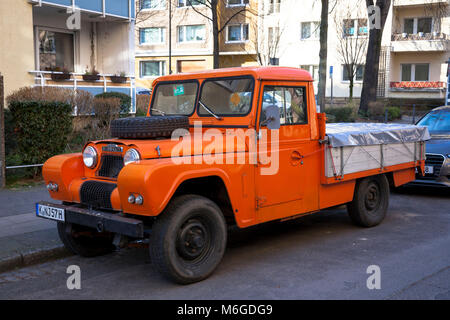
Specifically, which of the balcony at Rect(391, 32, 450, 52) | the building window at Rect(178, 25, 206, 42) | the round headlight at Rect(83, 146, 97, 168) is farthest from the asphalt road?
the building window at Rect(178, 25, 206, 42)

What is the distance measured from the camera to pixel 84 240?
6.05 m

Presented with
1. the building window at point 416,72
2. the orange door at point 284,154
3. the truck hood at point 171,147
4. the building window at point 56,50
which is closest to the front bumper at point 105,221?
the truck hood at point 171,147

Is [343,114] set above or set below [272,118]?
below

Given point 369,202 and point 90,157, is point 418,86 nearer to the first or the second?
point 369,202

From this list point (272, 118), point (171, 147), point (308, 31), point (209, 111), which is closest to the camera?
point (171, 147)

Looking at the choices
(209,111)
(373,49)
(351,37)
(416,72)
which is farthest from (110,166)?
(416,72)

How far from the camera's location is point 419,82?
35938 mm

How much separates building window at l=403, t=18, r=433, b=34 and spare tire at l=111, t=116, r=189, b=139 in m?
35.5

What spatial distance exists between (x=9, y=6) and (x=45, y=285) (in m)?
Result: 12.6

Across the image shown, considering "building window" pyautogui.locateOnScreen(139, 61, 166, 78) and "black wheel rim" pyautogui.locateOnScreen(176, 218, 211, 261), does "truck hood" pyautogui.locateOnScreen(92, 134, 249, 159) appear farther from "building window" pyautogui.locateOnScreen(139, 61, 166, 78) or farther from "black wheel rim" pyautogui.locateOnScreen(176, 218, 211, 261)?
"building window" pyautogui.locateOnScreen(139, 61, 166, 78)

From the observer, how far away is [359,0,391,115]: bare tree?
22.5 m

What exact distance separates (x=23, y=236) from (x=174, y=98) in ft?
8.91
